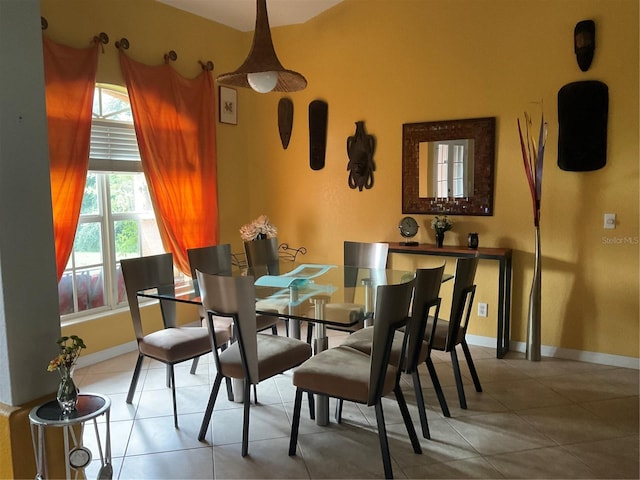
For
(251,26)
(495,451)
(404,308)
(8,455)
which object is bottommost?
(495,451)

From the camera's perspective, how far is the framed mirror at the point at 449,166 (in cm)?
407

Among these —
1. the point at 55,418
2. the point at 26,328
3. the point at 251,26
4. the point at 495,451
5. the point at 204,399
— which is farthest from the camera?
the point at 251,26

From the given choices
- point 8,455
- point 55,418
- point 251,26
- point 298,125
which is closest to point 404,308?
→ point 55,418

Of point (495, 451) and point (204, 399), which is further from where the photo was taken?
point (204, 399)

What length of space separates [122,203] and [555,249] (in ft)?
11.4

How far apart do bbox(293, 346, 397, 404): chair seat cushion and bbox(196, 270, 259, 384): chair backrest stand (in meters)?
0.25

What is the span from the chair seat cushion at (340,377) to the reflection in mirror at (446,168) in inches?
84.1

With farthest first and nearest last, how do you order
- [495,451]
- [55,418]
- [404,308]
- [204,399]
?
[204,399]
[495,451]
[404,308]
[55,418]

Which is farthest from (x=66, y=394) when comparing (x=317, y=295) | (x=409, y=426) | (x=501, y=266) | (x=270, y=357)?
(x=501, y=266)

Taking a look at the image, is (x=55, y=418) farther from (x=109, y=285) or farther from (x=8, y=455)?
(x=109, y=285)

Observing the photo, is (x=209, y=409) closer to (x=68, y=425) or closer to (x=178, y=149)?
(x=68, y=425)

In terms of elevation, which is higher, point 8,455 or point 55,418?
point 55,418

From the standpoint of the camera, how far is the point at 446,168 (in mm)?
4234

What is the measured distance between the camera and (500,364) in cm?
374
